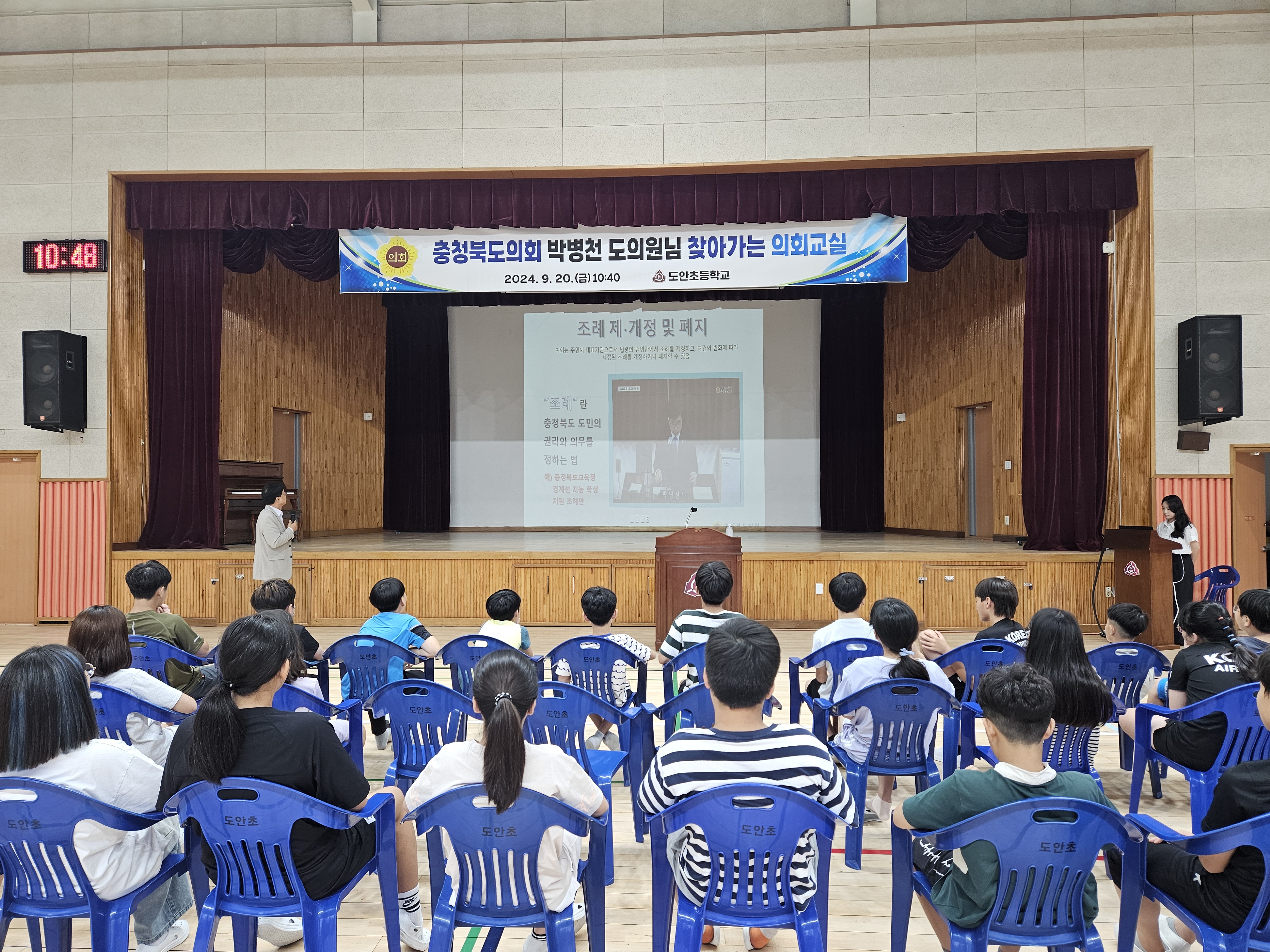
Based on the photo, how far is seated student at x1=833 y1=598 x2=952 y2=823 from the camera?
274cm

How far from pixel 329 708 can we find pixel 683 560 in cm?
363

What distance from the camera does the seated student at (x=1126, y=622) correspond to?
339cm

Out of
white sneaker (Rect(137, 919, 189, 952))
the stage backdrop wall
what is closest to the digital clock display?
the stage backdrop wall

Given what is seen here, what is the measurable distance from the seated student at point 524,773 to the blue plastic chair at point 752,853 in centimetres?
19

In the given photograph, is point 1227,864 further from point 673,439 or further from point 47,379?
point 673,439

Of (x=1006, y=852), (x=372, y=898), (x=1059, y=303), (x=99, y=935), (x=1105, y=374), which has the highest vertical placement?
(x=1059, y=303)

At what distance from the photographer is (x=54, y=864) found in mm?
1789

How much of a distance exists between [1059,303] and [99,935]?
7.96 meters

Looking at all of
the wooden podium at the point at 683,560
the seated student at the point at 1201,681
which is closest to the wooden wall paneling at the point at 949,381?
the wooden podium at the point at 683,560

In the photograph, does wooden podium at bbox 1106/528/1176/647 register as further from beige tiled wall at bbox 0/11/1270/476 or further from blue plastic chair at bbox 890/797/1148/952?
blue plastic chair at bbox 890/797/1148/952

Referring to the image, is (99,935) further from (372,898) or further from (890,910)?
(890,910)

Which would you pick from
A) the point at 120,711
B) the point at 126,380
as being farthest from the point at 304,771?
the point at 126,380

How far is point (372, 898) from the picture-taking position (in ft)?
8.48

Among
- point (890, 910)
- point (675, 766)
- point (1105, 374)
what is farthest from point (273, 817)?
point (1105, 374)
